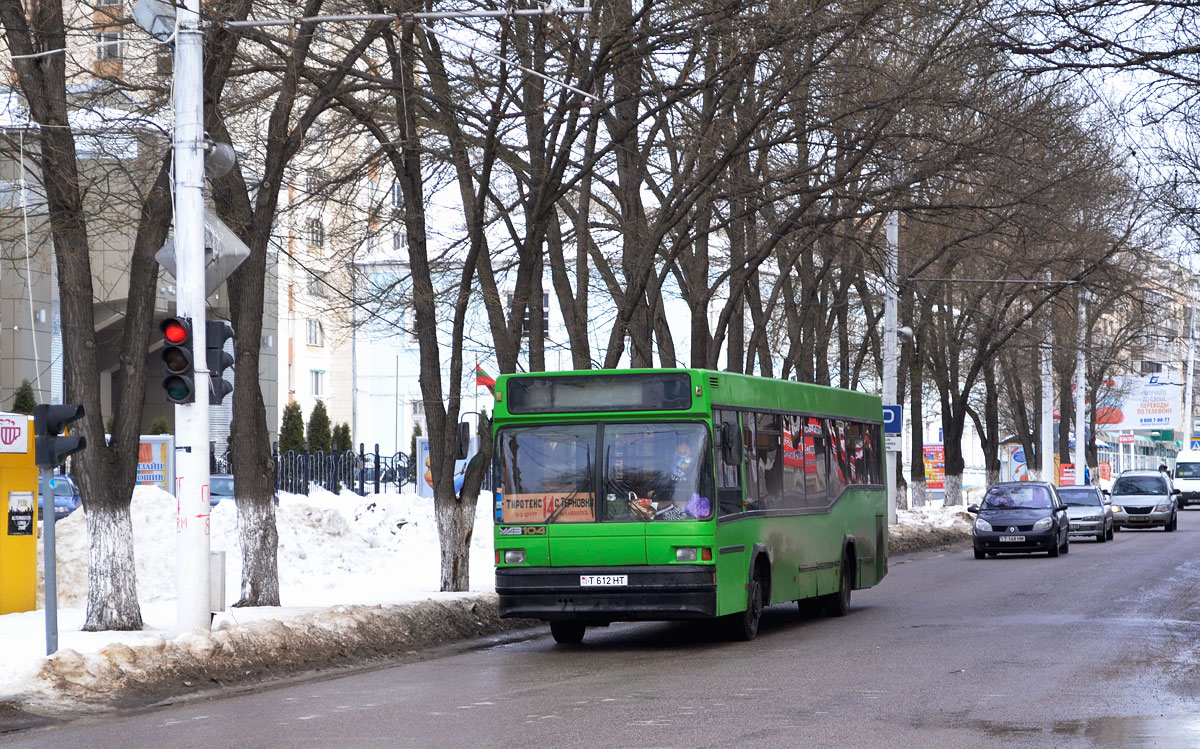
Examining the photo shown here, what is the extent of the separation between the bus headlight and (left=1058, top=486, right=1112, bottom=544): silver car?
85.6 feet

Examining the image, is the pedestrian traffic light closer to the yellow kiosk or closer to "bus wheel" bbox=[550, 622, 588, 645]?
"bus wheel" bbox=[550, 622, 588, 645]

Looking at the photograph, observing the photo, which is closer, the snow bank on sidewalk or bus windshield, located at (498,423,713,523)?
the snow bank on sidewalk

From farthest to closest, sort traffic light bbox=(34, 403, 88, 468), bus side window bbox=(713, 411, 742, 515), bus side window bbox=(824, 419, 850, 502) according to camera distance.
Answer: bus side window bbox=(824, 419, 850, 502) → bus side window bbox=(713, 411, 742, 515) → traffic light bbox=(34, 403, 88, 468)

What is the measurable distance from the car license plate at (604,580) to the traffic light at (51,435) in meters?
5.02

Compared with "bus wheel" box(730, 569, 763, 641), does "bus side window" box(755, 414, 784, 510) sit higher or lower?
higher

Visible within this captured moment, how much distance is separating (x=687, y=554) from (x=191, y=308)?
17.0 feet

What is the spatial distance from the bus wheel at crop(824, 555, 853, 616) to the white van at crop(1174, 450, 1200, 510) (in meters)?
62.0

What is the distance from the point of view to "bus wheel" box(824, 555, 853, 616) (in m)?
19.9

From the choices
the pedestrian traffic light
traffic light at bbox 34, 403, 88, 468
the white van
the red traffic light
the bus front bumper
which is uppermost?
the red traffic light

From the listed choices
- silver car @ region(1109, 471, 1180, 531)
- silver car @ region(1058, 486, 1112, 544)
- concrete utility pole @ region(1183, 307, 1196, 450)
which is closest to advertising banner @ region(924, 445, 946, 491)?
concrete utility pole @ region(1183, 307, 1196, 450)

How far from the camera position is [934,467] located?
68625 mm

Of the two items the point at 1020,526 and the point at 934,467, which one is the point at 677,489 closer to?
the point at 1020,526

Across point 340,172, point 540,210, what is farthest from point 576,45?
point 340,172

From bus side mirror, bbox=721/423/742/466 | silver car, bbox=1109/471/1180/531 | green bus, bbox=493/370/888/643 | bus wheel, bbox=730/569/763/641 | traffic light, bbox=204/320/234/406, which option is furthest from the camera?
silver car, bbox=1109/471/1180/531
